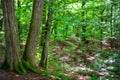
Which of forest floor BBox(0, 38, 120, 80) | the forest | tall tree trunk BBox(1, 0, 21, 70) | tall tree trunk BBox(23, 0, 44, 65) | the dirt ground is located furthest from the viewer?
tall tree trunk BBox(23, 0, 44, 65)

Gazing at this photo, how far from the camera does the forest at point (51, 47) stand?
25.9 feet

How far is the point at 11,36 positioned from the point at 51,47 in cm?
559

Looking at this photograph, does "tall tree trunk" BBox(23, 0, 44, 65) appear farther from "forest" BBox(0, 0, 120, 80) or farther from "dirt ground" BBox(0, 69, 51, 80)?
"dirt ground" BBox(0, 69, 51, 80)

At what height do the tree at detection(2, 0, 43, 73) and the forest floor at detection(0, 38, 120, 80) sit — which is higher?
the tree at detection(2, 0, 43, 73)

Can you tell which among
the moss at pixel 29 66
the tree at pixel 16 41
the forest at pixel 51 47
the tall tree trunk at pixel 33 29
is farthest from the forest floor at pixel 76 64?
the tall tree trunk at pixel 33 29

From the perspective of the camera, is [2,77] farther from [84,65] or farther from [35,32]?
[84,65]

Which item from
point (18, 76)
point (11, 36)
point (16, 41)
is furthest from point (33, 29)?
point (18, 76)

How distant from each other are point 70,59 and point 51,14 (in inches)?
161

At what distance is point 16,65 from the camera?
810cm

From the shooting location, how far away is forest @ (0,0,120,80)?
25.9 ft

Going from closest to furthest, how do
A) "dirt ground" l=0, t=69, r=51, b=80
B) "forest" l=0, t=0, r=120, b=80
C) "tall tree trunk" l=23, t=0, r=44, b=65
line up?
"dirt ground" l=0, t=69, r=51, b=80
"forest" l=0, t=0, r=120, b=80
"tall tree trunk" l=23, t=0, r=44, b=65

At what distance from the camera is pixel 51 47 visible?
13.2 meters

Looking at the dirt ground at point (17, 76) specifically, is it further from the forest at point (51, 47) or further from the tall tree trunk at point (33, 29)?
the tall tree trunk at point (33, 29)

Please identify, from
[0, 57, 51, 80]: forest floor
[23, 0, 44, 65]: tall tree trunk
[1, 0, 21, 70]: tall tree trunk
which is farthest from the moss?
[1, 0, 21, 70]: tall tree trunk
